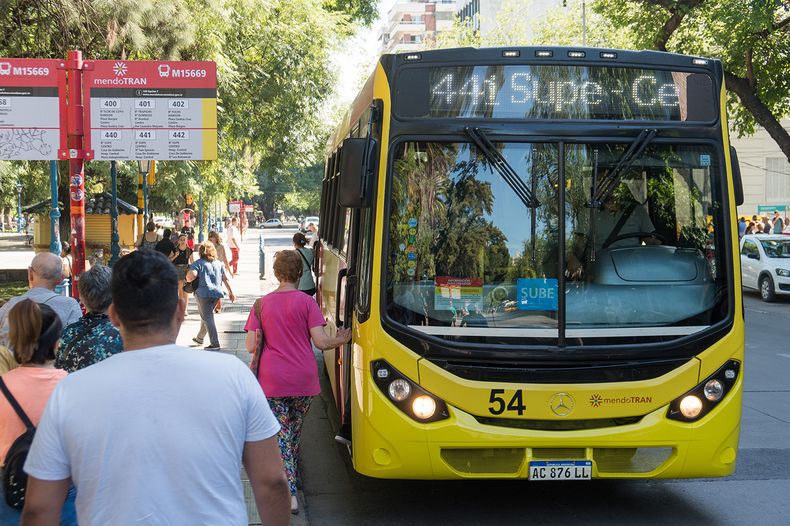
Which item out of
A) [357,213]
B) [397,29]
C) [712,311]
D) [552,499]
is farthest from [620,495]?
[397,29]

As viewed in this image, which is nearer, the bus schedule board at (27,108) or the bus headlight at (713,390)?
the bus headlight at (713,390)

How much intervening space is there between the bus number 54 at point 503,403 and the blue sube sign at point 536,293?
1.70ft

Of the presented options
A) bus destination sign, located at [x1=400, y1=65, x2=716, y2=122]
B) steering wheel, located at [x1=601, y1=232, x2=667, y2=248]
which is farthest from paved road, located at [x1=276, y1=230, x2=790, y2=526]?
bus destination sign, located at [x1=400, y1=65, x2=716, y2=122]

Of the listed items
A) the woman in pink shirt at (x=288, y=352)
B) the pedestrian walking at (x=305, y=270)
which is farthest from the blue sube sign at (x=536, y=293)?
the pedestrian walking at (x=305, y=270)

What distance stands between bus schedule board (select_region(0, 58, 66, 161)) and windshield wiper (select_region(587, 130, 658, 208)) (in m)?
7.68

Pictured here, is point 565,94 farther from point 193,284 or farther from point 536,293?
point 193,284

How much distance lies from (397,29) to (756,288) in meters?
114

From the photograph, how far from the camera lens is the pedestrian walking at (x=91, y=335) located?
4.52 m

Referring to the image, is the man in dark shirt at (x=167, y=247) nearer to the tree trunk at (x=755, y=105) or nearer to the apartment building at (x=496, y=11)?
the tree trunk at (x=755, y=105)

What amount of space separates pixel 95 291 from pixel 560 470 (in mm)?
2837

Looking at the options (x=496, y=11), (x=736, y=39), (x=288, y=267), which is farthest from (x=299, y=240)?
(x=496, y=11)

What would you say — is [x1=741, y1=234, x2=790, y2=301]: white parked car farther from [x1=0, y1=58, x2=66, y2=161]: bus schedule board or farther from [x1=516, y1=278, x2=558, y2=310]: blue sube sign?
[x1=516, y1=278, x2=558, y2=310]: blue sube sign

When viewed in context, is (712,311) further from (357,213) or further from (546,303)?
(357,213)

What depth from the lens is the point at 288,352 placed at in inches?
245
